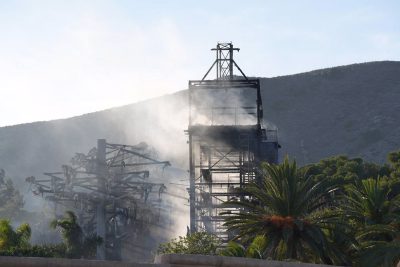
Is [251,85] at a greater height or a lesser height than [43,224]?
greater

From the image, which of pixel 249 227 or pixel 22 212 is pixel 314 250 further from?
pixel 22 212

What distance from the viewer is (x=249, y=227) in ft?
132

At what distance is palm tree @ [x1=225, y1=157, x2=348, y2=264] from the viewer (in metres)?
38.7

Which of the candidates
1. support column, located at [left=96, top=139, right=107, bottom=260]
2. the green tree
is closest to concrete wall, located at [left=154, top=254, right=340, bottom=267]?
the green tree

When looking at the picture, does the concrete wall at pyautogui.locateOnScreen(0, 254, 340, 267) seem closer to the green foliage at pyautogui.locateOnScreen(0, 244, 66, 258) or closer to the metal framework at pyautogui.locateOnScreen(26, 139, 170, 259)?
the green foliage at pyautogui.locateOnScreen(0, 244, 66, 258)

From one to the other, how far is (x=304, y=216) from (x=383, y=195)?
5.15 metres

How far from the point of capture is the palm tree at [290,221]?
3866 cm

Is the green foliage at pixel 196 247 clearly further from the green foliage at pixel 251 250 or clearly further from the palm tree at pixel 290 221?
the green foliage at pixel 251 250

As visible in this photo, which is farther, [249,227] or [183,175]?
[183,175]

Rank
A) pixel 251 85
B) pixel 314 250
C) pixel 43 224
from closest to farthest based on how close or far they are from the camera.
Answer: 1. pixel 314 250
2. pixel 251 85
3. pixel 43 224

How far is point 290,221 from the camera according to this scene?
39.3 meters

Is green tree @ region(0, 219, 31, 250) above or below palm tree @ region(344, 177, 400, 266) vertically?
below

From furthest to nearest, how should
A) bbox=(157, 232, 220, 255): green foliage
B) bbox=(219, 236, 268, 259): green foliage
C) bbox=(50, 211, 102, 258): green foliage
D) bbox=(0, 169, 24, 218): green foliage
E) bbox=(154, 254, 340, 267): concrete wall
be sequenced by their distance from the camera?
1. bbox=(0, 169, 24, 218): green foliage
2. bbox=(50, 211, 102, 258): green foliage
3. bbox=(157, 232, 220, 255): green foliage
4. bbox=(219, 236, 268, 259): green foliage
5. bbox=(154, 254, 340, 267): concrete wall

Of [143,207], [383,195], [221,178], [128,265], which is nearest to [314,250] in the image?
[383,195]
